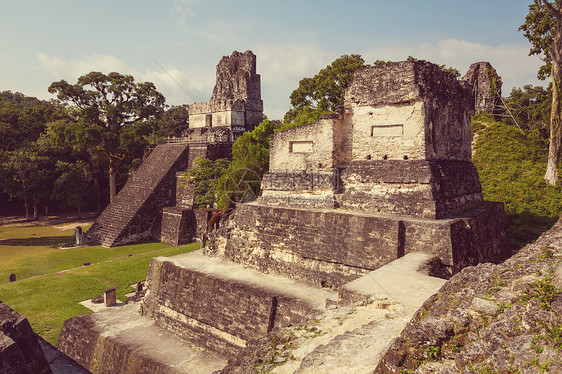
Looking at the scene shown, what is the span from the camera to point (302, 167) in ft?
29.6

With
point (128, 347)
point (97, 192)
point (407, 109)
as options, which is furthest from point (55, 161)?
point (407, 109)

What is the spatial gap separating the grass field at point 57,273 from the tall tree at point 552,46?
1448 cm

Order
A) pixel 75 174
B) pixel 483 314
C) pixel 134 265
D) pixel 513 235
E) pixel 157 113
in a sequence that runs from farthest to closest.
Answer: pixel 157 113, pixel 75 174, pixel 134 265, pixel 513 235, pixel 483 314

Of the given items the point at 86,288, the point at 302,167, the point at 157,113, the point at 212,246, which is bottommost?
the point at 86,288

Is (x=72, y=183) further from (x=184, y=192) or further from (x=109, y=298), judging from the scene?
(x=109, y=298)

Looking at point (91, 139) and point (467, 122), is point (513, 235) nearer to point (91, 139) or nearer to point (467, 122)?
point (467, 122)

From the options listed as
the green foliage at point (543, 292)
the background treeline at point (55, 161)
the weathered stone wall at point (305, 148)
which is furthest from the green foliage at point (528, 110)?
the background treeline at point (55, 161)

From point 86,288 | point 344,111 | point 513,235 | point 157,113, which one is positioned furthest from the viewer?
point 157,113

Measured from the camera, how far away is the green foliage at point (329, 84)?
1989cm

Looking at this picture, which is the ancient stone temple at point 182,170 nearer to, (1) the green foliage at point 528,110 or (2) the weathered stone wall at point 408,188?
(2) the weathered stone wall at point 408,188

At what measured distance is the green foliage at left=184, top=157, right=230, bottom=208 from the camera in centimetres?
1850

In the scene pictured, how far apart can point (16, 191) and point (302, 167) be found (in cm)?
2192

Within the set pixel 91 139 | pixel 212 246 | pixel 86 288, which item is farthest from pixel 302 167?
pixel 91 139

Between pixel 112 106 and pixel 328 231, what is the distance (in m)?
22.4
